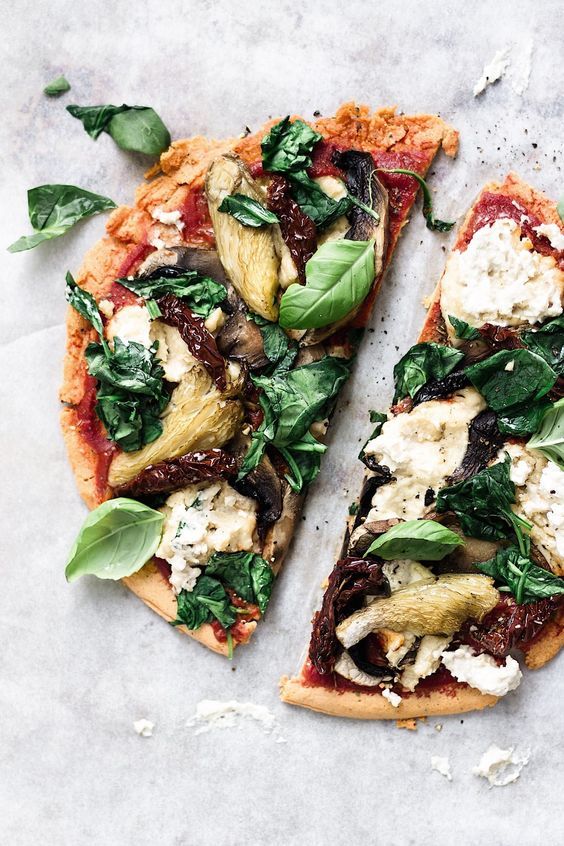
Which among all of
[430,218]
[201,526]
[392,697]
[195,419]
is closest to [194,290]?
[195,419]

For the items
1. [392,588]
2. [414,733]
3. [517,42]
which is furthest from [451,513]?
[517,42]

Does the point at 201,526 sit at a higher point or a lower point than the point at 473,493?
lower

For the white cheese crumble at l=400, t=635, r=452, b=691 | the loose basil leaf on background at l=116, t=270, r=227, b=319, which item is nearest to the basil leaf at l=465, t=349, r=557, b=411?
the white cheese crumble at l=400, t=635, r=452, b=691

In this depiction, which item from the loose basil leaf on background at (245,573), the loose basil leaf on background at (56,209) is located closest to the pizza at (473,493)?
the loose basil leaf on background at (245,573)

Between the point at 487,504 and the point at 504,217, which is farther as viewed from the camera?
the point at 504,217

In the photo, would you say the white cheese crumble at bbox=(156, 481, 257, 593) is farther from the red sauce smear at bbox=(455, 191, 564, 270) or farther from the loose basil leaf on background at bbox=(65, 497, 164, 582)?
the red sauce smear at bbox=(455, 191, 564, 270)

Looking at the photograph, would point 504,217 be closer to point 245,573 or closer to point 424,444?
point 424,444
